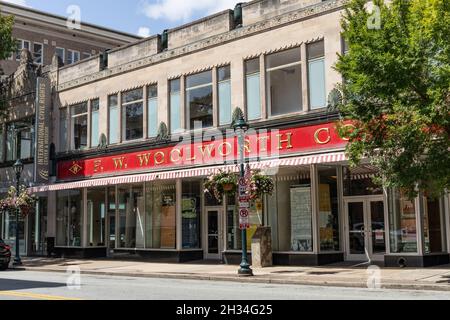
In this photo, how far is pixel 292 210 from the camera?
22.3 metres

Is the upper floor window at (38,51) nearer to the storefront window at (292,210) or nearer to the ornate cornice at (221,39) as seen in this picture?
the ornate cornice at (221,39)

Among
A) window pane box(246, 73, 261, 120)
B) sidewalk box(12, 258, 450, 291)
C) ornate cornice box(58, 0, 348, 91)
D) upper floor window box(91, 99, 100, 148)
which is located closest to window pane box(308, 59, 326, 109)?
ornate cornice box(58, 0, 348, 91)

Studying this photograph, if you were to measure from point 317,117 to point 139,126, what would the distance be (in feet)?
32.7

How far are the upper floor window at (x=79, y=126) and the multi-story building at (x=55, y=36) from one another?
2098 centimetres

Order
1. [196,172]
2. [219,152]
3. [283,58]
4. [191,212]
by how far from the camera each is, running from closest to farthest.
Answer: [283,58]
[196,172]
[219,152]
[191,212]

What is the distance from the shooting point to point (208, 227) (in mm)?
25641

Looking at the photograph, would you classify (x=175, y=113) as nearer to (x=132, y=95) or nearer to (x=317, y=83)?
(x=132, y=95)

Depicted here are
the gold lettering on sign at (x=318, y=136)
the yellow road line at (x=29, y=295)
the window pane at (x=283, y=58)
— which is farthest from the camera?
the window pane at (x=283, y=58)

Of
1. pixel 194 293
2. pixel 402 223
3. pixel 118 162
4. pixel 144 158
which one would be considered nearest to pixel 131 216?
pixel 118 162

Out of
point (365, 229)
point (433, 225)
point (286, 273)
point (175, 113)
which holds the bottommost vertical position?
point (286, 273)

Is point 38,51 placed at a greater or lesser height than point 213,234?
greater

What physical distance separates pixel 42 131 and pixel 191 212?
35.0ft

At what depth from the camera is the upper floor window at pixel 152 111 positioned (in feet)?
88.0

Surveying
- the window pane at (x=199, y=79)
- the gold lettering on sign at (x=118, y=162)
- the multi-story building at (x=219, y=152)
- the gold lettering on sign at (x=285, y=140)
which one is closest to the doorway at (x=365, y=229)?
the multi-story building at (x=219, y=152)
